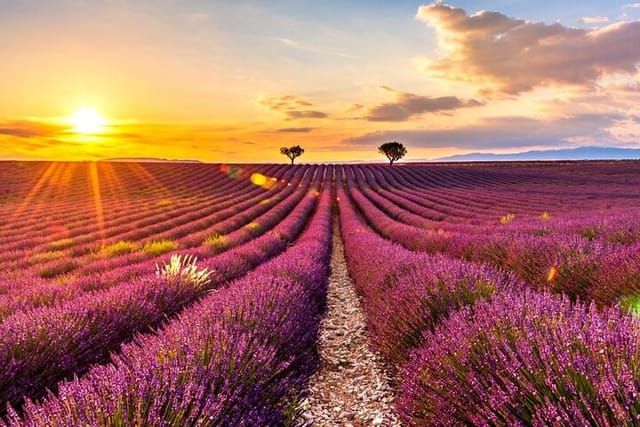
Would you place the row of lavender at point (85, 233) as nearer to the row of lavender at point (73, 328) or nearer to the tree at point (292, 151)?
the row of lavender at point (73, 328)

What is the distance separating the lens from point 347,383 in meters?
4.34

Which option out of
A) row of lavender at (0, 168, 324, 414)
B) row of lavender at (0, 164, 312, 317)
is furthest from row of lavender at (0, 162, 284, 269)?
row of lavender at (0, 168, 324, 414)

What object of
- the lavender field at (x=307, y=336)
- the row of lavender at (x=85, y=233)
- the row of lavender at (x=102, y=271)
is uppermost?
the lavender field at (x=307, y=336)

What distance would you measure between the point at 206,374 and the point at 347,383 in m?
2.29

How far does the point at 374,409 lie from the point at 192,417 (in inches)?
90.4

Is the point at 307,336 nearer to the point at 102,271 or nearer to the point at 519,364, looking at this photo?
the point at 519,364

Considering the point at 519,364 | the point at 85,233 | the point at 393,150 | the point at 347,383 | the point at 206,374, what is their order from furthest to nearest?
the point at 393,150
the point at 85,233
the point at 347,383
the point at 206,374
the point at 519,364

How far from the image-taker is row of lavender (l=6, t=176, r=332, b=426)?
197 centimetres

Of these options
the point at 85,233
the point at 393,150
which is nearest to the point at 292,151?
the point at 393,150

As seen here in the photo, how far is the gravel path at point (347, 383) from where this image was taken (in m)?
3.63

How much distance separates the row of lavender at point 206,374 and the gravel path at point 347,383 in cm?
25

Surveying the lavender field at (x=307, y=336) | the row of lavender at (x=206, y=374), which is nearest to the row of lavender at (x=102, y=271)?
the lavender field at (x=307, y=336)

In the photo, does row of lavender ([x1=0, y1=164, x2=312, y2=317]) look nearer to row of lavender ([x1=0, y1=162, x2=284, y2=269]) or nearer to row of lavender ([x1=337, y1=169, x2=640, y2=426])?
row of lavender ([x1=0, y1=162, x2=284, y2=269])

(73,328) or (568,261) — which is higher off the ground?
(568,261)
